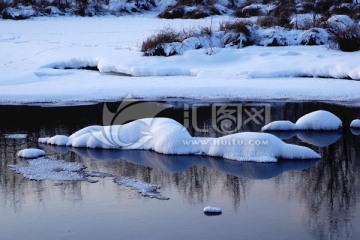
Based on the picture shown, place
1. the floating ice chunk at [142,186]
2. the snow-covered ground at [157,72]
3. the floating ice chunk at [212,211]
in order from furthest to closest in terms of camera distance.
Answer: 1. the snow-covered ground at [157,72]
2. the floating ice chunk at [142,186]
3. the floating ice chunk at [212,211]

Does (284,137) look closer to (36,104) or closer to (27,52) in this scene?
(36,104)

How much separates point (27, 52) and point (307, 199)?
14.4 metres

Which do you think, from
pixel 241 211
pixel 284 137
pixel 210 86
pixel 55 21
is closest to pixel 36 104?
pixel 210 86

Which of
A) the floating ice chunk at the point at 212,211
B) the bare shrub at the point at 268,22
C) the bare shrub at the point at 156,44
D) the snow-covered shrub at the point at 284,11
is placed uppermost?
the snow-covered shrub at the point at 284,11

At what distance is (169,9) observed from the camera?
2952 cm

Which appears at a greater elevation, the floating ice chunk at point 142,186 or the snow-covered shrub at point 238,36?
the snow-covered shrub at point 238,36

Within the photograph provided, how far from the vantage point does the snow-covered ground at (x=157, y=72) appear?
1481 cm

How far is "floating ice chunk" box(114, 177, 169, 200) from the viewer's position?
8.22 metres

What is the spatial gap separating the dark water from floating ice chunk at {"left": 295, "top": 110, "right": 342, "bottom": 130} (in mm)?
318

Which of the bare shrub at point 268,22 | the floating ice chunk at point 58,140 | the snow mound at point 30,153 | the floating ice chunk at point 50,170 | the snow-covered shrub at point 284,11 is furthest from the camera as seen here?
the snow-covered shrub at point 284,11

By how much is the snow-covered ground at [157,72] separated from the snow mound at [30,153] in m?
4.50

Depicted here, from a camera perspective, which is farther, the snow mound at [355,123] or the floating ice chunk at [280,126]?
the snow mound at [355,123]

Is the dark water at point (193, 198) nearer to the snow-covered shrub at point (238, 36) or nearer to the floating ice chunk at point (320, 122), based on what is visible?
the floating ice chunk at point (320, 122)

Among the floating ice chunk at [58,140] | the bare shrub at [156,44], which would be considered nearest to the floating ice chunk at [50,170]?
the floating ice chunk at [58,140]
